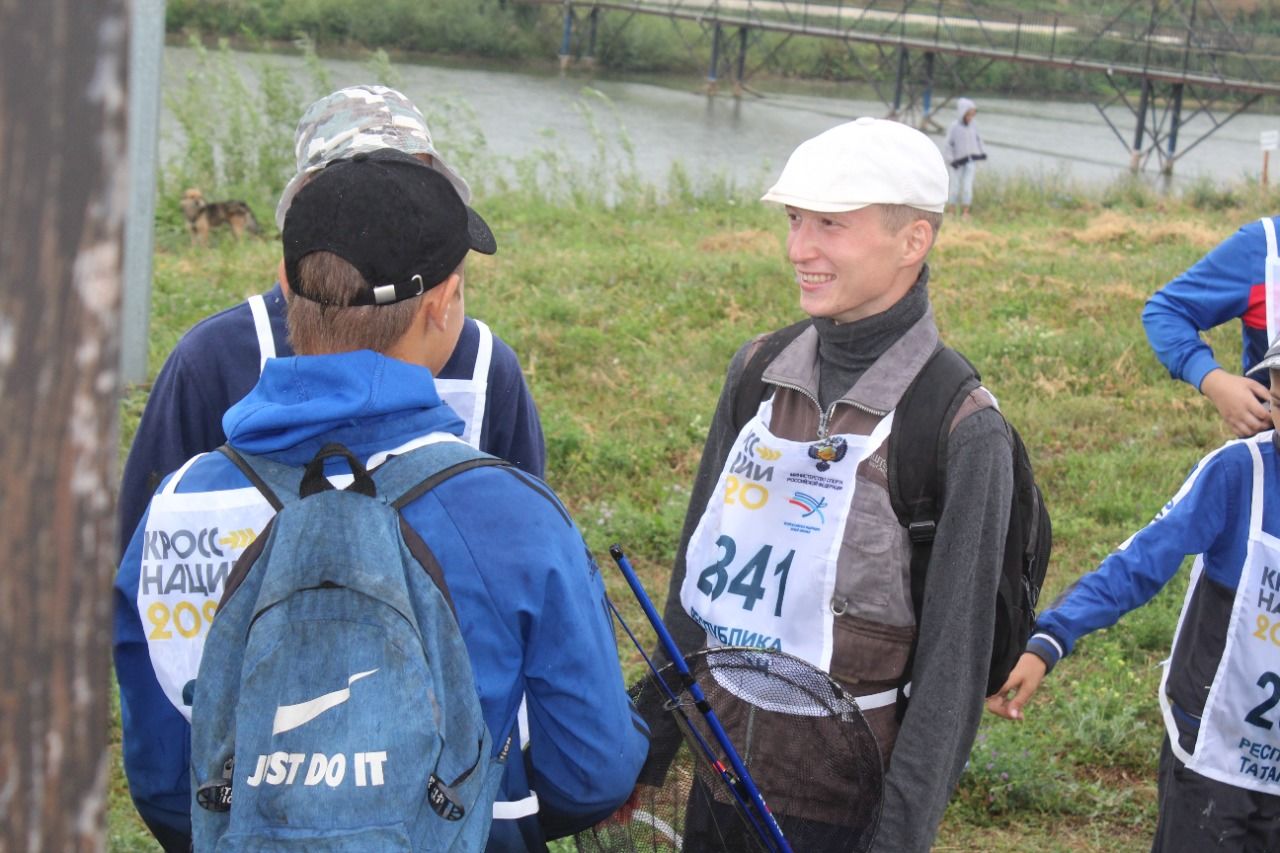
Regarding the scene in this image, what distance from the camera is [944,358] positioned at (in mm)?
2551

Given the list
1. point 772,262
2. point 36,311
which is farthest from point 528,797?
point 772,262

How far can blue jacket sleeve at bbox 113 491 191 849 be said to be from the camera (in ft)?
6.35

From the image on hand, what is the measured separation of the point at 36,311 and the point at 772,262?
9565mm

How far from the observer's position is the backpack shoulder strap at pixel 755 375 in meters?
2.75

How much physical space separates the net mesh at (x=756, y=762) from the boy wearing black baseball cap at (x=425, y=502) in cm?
49

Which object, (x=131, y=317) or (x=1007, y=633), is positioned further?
(x=131, y=317)

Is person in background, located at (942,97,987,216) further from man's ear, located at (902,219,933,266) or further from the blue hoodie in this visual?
the blue hoodie

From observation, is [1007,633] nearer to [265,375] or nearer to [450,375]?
[450,375]

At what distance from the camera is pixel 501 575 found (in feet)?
5.54

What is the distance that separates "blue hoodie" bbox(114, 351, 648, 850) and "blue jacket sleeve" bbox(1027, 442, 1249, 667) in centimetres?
138

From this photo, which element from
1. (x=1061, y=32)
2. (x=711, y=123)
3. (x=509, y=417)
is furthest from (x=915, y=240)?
(x=1061, y=32)

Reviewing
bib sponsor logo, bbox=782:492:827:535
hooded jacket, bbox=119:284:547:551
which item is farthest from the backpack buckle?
hooded jacket, bbox=119:284:547:551

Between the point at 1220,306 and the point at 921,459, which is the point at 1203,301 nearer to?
the point at 1220,306

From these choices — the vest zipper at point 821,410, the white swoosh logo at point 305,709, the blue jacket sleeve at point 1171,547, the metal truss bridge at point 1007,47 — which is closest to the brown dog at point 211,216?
the vest zipper at point 821,410
